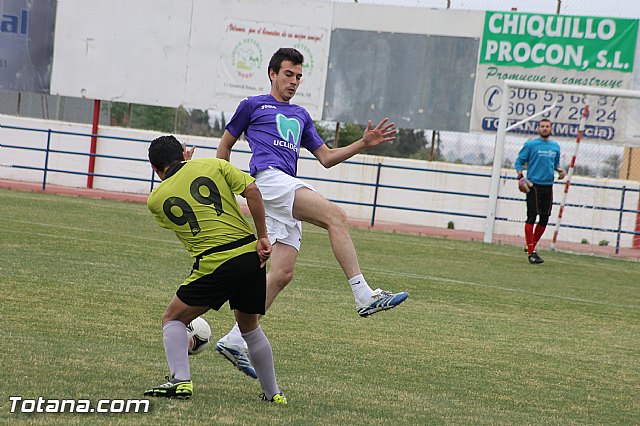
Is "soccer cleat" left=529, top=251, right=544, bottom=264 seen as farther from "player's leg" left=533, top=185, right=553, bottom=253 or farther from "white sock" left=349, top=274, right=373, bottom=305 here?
"white sock" left=349, top=274, right=373, bottom=305

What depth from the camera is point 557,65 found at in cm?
2288

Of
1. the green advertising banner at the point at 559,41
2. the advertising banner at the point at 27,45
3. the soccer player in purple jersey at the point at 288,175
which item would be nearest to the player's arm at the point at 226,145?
the soccer player in purple jersey at the point at 288,175

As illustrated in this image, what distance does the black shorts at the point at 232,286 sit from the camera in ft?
17.4

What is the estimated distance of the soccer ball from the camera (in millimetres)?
5832

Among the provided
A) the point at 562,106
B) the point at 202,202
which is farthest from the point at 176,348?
the point at 562,106

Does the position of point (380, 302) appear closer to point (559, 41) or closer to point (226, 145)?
point (226, 145)

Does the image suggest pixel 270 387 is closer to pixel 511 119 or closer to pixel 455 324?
pixel 455 324

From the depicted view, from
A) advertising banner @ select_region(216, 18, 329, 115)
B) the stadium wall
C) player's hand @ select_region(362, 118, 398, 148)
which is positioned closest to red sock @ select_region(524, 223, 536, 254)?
the stadium wall

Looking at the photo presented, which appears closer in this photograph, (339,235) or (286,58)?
(339,235)

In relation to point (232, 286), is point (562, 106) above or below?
above

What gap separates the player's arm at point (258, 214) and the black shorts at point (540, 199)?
36.9 feet

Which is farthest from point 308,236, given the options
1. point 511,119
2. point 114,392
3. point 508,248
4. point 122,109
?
point 114,392

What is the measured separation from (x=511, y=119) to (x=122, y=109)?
10.5 m

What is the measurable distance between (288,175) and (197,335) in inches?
57.0
